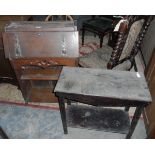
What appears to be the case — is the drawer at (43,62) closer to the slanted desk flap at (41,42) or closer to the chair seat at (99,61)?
the slanted desk flap at (41,42)

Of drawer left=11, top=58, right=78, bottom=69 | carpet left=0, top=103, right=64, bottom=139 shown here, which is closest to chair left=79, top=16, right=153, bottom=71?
drawer left=11, top=58, right=78, bottom=69

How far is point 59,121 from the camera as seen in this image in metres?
2.69

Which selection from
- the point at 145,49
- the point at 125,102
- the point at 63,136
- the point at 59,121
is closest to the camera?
the point at 125,102

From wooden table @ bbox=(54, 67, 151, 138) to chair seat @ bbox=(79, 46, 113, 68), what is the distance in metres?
0.56

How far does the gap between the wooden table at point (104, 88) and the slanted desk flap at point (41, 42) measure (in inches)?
10.2

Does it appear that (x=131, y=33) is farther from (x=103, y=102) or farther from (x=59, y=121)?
(x=59, y=121)

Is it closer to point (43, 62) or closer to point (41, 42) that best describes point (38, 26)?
point (41, 42)

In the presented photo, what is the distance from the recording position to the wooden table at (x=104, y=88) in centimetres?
187

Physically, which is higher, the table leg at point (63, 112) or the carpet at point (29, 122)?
the table leg at point (63, 112)

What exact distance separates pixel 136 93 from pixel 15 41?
141 cm

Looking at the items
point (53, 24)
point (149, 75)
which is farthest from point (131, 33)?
point (53, 24)

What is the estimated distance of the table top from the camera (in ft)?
6.15

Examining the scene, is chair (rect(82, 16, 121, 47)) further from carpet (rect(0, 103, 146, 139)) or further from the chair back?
carpet (rect(0, 103, 146, 139))

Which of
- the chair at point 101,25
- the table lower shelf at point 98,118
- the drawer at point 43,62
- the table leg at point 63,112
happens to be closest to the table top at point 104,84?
the drawer at point 43,62
